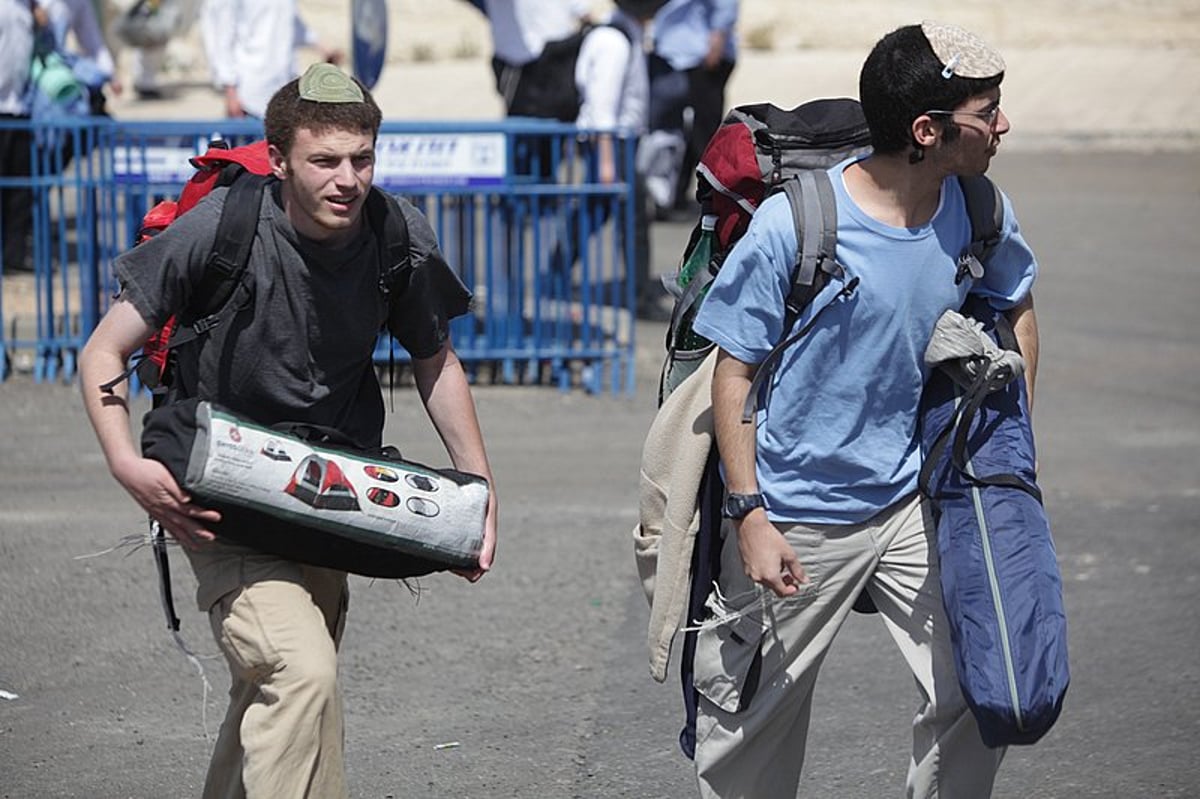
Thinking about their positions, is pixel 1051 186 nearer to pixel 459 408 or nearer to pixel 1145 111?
pixel 1145 111

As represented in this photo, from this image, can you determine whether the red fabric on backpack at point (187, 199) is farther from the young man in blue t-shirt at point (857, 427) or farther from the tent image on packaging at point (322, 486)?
the young man in blue t-shirt at point (857, 427)

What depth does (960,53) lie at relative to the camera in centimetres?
352

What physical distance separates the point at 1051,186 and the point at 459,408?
1381 centimetres

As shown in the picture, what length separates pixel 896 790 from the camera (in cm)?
474

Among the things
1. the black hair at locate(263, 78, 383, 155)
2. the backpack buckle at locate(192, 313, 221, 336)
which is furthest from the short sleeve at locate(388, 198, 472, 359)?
the backpack buckle at locate(192, 313, 221, 336)

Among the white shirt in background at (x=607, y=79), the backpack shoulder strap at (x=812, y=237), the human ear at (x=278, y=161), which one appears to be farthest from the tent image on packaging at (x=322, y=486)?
the white shirt in background at (x=607, y=79)

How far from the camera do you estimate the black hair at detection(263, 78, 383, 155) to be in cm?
358

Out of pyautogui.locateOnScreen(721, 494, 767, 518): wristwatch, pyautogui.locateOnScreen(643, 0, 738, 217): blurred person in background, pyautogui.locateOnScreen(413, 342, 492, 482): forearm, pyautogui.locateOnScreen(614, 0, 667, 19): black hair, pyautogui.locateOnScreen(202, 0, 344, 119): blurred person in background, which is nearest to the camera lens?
pyautogui.locateOnScreen(721, 494, 767, 518): wristwatch

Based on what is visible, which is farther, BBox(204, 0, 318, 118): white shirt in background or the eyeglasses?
BBox(204, 0, 318, 118): white shirt in background

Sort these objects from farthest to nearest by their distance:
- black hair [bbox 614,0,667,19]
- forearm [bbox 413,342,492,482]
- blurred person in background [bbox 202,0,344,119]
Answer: black hair [bbox 614,0,667,19] < blurred person in background [bbox 202,0,344,119] < forearm [bbox 413,342,492,482]

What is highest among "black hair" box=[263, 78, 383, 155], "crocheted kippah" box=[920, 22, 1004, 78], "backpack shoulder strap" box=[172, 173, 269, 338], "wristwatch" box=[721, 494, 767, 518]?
"crocheted kippah" box=[920, 22, 1004, 78]

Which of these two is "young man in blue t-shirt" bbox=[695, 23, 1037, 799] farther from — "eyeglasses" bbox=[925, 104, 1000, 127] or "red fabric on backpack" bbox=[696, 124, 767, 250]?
"red fabric on backpack" bbox=[696, 124, 767, 250]

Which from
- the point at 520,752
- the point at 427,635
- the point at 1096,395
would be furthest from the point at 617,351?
the point at 520,752

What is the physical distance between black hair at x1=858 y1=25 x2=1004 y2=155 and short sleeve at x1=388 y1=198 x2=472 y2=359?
93 cm
